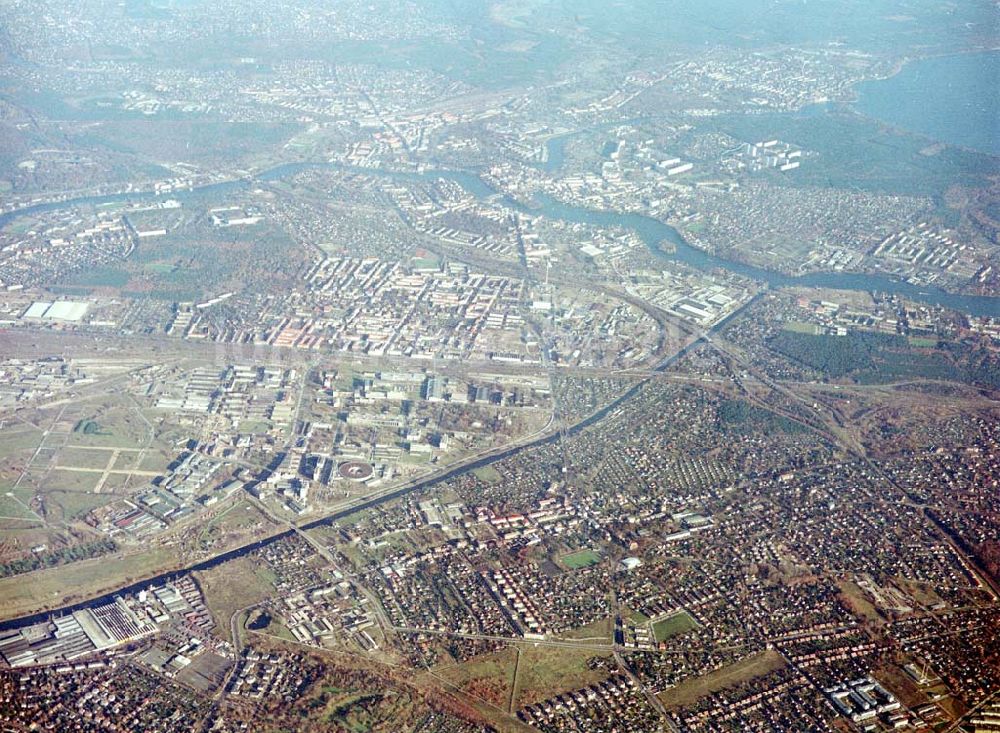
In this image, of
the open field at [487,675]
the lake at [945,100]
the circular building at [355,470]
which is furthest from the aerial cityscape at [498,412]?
the lake at [945,100]

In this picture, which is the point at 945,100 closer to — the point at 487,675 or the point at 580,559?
the point at 580,559

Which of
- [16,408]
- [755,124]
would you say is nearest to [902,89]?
[755,124]

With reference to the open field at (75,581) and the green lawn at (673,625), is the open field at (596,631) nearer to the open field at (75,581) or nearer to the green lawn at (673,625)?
the green lawn at (673,625)

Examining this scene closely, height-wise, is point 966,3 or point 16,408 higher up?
point 966,3

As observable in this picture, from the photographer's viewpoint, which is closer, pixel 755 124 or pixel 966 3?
pixel 755 124

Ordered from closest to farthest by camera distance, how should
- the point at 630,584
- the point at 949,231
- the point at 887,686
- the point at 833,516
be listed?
1. the point at 887,686
2. the point at 630,584
3. the point at 833,516
4. the point at 949,231

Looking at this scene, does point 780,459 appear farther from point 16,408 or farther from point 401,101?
point 401,101

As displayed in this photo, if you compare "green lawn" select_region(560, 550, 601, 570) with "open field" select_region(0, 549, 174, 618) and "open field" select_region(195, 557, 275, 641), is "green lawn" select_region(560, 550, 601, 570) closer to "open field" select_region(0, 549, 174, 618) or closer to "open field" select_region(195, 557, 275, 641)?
"open field" select_region(195, 557, 275, 641)
